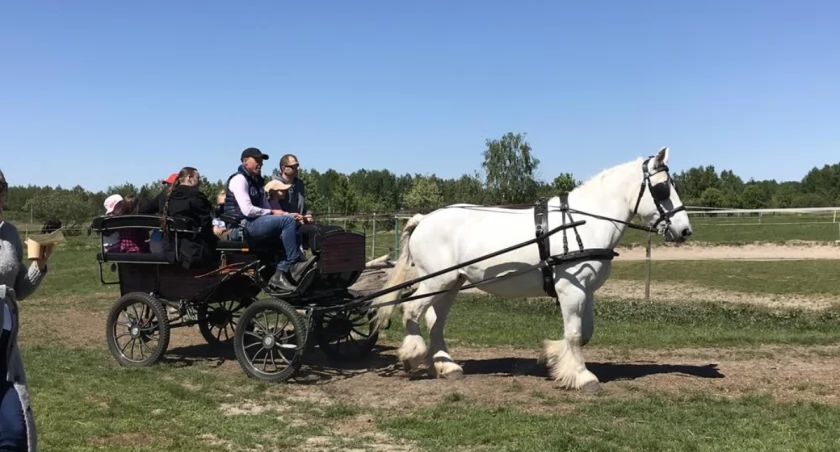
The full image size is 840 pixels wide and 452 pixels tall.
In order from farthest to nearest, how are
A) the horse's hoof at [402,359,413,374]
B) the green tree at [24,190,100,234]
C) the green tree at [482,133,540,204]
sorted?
1. the green tree at [482,133,540,204]
2. the green tree at [24,190,100,234]
3. the horse's hoof at [402,359,413,374]

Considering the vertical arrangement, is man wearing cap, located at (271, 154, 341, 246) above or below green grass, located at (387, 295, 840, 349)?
above

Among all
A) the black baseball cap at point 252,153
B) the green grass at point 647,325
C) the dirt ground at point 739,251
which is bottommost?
the green grass at point 647,325

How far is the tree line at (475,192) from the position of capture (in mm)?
51428

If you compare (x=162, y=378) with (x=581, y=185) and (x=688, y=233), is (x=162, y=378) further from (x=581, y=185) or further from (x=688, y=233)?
(x=688, y=233)

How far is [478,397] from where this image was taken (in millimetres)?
6293

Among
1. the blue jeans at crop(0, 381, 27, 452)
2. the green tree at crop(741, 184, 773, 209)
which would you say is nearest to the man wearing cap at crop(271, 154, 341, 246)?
the blue jeans at crop(0, 381, 27, 452)

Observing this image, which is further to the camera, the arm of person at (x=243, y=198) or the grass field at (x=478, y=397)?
the arm of person at (x=243, y=198)

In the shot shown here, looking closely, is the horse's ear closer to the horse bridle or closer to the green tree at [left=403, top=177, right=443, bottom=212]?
the horse bridle

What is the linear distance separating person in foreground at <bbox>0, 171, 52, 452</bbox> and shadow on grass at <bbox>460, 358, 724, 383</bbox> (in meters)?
4.89

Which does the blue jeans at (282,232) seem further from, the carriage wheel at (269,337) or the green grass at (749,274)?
the green grass at (749,274)

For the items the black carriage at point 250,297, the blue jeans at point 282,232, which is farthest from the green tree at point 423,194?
the blue jeans at point 282,232

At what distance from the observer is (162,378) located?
712cm

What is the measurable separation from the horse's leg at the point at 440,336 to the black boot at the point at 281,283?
1.48 metres

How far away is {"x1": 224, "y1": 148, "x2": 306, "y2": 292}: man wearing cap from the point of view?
23.0ft
